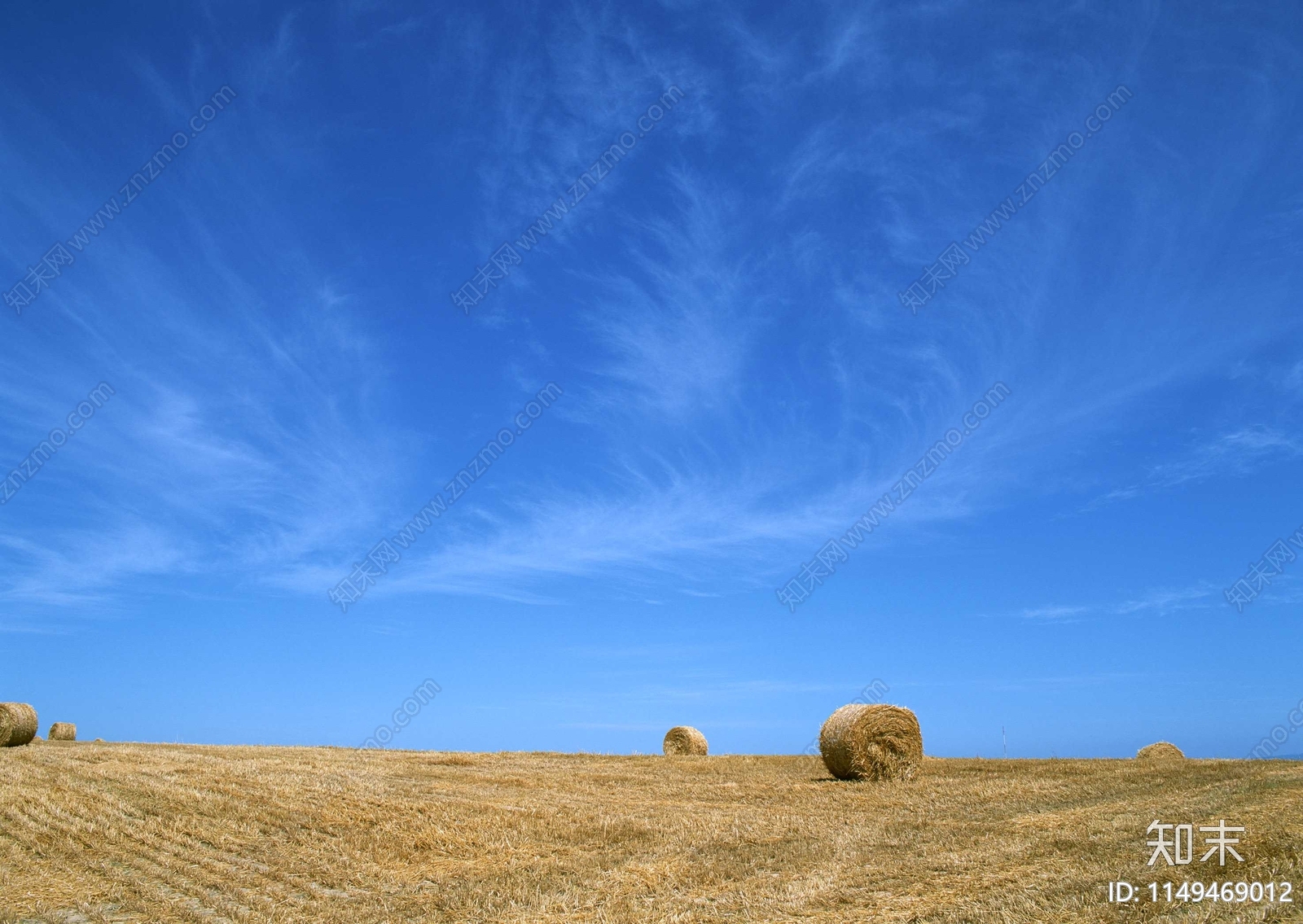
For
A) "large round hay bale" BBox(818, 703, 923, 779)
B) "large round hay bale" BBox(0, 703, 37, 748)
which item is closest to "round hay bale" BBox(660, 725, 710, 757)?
"large round hay bale" BBox(818, 703, 923, 779)

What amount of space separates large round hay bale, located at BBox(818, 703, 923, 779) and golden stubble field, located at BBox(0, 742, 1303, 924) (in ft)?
3.21

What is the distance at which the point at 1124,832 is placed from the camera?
375 inches

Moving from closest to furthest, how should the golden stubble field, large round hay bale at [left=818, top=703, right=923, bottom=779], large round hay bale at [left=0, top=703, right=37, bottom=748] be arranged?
the golden stubble field, large round hay bale at [left=818, top=703, right=923, bottom=779], large round hay bale at [left=0, top=703, right=37, bottom=748]

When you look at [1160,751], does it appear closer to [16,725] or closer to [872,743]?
[872,743]

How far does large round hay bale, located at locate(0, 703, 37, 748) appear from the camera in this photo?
26.5 metres

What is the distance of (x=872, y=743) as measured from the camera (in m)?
18.9

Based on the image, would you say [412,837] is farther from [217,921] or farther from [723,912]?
[723,912]

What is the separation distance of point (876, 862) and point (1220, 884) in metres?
3.79

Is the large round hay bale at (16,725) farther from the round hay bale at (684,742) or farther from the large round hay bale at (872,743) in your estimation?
the large round hay bale at (872,743)

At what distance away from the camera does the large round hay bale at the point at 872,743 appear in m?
18.6

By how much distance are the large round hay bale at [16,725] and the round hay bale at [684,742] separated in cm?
2140

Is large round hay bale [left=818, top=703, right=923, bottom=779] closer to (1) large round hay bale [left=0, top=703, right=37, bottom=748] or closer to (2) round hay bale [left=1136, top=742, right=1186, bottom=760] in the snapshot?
(2) round hay bale [left=1136, top=742, right=1186, bottom=760]

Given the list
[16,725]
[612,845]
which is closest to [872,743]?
[612,845]

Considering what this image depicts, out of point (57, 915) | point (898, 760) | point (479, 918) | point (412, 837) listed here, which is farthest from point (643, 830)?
point (898, 760)
